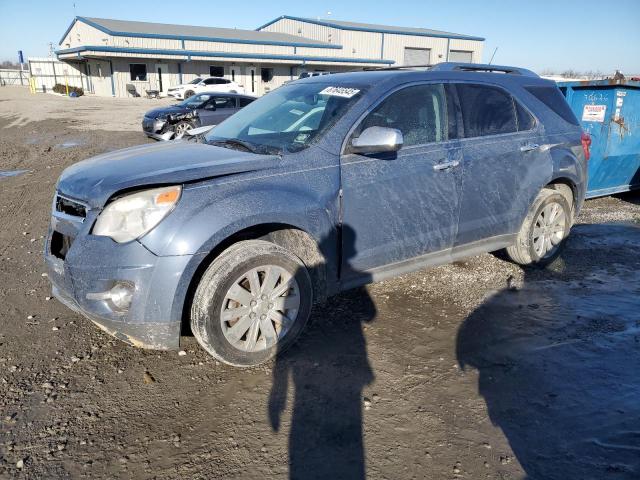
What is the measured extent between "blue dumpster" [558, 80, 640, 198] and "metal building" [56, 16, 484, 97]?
122 feet

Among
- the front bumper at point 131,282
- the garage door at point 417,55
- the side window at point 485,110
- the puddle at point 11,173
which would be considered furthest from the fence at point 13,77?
the front bumper at point 131,282

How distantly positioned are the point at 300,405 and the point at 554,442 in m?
1.34

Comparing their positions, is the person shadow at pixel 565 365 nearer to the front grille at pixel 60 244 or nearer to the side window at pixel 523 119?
the side window at pixel 523 119

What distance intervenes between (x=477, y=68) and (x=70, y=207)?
3509mm

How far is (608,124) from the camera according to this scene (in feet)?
25.3

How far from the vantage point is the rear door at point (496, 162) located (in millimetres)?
4188

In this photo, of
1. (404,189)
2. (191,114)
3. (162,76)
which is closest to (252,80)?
(162,76)

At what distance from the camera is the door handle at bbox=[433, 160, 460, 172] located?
3926 mm

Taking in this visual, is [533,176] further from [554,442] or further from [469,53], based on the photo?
[469,53]

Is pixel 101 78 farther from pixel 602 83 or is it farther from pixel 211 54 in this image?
pixel 602 83

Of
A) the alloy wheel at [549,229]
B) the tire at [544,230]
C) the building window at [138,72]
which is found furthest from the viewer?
the building window at [138,72]

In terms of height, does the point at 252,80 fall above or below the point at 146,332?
above

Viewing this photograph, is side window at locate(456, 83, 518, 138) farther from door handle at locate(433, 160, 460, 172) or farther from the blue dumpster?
the blue dumpster

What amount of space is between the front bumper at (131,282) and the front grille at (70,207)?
72 mm
